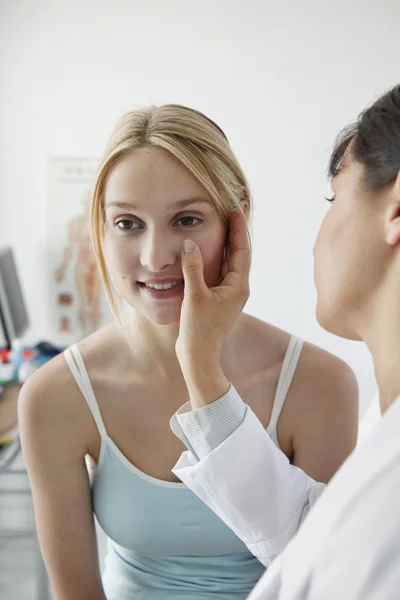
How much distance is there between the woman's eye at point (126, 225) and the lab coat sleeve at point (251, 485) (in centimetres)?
33

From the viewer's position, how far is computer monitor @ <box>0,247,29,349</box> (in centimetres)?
231

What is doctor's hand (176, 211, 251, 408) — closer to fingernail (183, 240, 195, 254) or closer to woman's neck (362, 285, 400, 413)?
fingernail (183, 240, 195, 254)

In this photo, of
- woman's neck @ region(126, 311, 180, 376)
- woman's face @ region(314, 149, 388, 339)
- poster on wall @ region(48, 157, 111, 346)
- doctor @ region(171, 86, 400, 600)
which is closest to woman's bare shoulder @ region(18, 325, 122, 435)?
woman's neck @ region(126, 311, 180, 376)

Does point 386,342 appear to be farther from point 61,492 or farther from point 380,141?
point 61,492

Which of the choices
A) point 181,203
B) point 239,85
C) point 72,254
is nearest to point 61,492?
point 181,203

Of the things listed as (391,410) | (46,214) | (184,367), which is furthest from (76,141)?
(391,410)

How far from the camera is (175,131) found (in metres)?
1.02

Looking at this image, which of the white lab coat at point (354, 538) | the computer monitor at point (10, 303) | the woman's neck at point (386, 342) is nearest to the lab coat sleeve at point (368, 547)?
the white lab coat at point (354, 538)

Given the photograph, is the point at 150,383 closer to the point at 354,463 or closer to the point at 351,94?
the point at 354,463

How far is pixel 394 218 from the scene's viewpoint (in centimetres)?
66

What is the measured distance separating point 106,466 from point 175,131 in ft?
1.75

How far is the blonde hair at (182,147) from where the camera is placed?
3.32ft

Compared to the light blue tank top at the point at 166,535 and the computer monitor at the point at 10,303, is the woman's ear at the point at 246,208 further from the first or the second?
the computer monitor at the point at 10,303

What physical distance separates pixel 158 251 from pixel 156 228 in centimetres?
3
